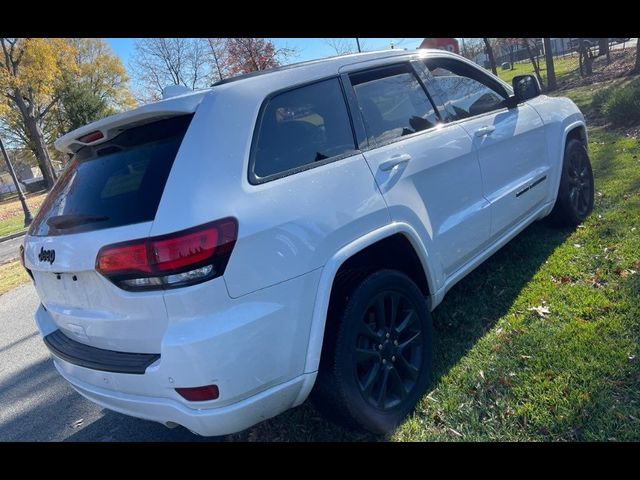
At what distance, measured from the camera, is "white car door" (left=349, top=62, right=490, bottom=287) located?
2.74m

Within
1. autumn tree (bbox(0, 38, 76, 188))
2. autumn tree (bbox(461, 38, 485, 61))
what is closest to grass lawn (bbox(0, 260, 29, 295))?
autumn tree (bbox(0, 38, 76, 188))

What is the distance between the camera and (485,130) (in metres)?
3.53

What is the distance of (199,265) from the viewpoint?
1970 millimetres

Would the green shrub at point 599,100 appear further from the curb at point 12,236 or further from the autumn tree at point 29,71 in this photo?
the autumn tree at point 29,71

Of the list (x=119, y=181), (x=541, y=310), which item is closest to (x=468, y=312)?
(x=541, y=310)

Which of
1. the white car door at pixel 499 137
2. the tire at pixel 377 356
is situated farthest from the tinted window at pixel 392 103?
the tire at pixel 377 356

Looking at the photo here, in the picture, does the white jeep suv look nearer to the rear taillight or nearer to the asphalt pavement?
the rear taillight

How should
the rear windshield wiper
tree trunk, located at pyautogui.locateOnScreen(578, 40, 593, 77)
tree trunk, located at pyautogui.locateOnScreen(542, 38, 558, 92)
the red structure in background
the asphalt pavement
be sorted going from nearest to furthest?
the rear windshield wiper, the asphalt pavement, the red structure in background, tree trunk, located at pyautogui.locateOnScreen(542, 38, 558, 92), tree trunk, located at pyautogui.locateOnScreen(578, 40, 593, 77)

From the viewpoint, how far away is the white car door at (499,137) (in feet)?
11.5

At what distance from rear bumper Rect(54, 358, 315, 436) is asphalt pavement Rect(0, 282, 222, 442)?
0.82 m

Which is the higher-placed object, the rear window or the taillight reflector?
the rear window

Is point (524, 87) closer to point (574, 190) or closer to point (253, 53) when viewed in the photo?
point (574, 190)

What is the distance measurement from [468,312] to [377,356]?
138cm

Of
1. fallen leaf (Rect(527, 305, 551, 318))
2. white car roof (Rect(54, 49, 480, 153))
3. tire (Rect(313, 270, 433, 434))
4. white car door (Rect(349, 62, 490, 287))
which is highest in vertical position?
white car roof (Rect(54, 49, 480, 153))
